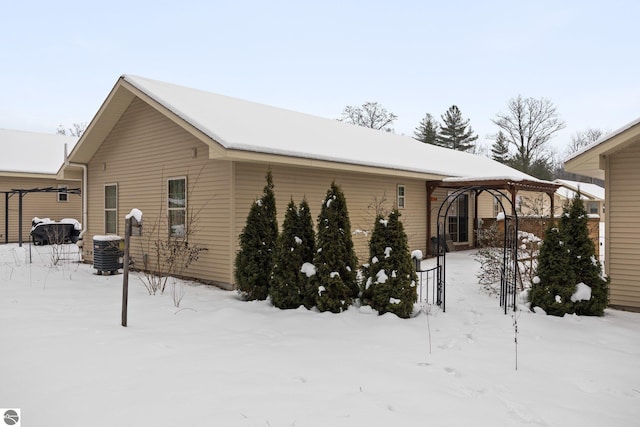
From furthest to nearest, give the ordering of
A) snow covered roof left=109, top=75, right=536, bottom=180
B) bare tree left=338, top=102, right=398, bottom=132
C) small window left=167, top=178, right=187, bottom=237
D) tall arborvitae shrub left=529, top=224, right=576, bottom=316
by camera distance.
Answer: bare tree left=338, top=102, right=398, bottom=132, small window left=167, top=178, right=187, bottom=237, snow covered roof left=109, top=75, right=536, bottom=180, tall arborvitae shrub left=529, top=224, right=576, bottom=316

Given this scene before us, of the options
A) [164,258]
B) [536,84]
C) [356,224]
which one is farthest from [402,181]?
[536,84]

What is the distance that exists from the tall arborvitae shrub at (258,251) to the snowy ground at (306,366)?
13.0 inches

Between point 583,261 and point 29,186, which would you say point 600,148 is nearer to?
point 583,261

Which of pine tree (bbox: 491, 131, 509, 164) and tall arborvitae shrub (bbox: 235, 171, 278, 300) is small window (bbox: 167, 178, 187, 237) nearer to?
tall arborvitae shrub (bbox: 235, 171, 278, 300)

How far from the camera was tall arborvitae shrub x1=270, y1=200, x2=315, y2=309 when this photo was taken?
6926mm

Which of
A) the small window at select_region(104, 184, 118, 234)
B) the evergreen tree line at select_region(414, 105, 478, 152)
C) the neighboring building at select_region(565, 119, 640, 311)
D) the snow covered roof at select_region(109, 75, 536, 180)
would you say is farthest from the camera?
the evergreen tree line at select_region(414, 105, 478, 152)

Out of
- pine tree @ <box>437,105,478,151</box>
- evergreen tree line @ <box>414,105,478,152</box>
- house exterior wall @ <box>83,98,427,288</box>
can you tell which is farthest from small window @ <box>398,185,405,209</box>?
pine tree @ <box>437,105,478,151</box>

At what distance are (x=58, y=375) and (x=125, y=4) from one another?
42.3ft

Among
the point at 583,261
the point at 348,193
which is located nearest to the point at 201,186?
the point at 348,193

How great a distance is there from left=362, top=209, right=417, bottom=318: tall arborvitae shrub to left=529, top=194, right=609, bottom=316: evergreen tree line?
2.04 meters

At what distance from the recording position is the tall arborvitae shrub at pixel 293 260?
693cm

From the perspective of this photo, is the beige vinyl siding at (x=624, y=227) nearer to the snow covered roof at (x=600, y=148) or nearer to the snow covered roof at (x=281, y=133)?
the snow covered roof at (x=600, y=148)

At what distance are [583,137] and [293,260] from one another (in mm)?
57732

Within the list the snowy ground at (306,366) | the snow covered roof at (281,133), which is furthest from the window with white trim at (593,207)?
the snowy ground at (306,366)
